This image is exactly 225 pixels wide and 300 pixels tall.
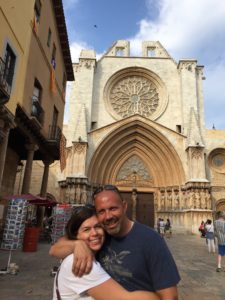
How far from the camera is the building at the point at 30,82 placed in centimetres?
948

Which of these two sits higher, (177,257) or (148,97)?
(148,97)

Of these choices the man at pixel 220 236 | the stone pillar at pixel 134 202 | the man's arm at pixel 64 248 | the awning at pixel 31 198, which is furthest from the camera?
the stone pillar at pixel 134 202

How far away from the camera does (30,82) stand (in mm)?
12055

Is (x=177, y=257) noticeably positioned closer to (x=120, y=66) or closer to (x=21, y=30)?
(x=21, y=30)

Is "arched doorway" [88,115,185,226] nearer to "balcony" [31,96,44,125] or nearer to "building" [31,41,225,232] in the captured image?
"building" [31,41,225,232]

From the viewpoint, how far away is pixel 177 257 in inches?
406

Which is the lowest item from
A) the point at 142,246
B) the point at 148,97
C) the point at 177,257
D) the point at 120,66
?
the point at 177,257

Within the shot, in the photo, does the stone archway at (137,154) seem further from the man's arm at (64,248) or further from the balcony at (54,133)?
the man's arm at (64,248)

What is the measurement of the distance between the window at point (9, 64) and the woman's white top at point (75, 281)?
30.3 ft

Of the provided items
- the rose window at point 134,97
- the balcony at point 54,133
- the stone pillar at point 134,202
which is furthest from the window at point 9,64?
the rose window at point 134,97

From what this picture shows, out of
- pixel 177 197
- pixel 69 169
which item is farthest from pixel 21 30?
pixel 177 197

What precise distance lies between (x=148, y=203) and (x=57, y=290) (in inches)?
876

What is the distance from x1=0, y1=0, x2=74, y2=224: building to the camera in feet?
31.1

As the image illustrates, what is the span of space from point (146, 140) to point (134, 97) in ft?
18.0
